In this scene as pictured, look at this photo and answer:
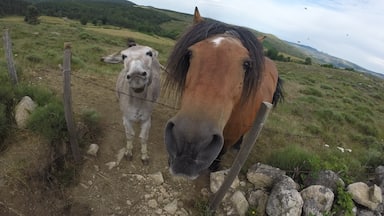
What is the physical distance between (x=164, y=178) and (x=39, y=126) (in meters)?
2.18

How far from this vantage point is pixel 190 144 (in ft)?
7.64

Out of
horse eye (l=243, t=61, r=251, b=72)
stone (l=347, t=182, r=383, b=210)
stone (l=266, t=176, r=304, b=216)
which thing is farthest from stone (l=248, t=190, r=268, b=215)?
horse eye (l=243, t=61, r=251, b=72)

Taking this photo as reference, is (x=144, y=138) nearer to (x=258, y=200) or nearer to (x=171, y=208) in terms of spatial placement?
(x=171, y=208)

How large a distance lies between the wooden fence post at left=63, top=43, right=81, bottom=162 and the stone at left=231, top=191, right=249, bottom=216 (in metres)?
2.56

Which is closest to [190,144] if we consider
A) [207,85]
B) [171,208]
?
[207,85]

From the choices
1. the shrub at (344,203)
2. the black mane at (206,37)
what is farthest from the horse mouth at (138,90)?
the shrub at (344,203)

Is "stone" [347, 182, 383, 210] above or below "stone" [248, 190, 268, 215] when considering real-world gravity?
above

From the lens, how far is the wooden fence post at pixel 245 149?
11.2 feet

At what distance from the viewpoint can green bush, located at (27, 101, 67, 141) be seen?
15.4 ft

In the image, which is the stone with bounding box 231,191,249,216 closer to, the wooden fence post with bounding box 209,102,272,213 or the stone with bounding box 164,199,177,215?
the wooden fence post with bounding box 209,102,272,213

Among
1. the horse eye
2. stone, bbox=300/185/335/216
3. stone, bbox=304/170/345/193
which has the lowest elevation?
stone, bbox=300/185/335/216

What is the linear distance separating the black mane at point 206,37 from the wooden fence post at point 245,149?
1.62 feet

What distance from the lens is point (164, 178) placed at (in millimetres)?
4824

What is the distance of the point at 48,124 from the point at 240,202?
128 inches
